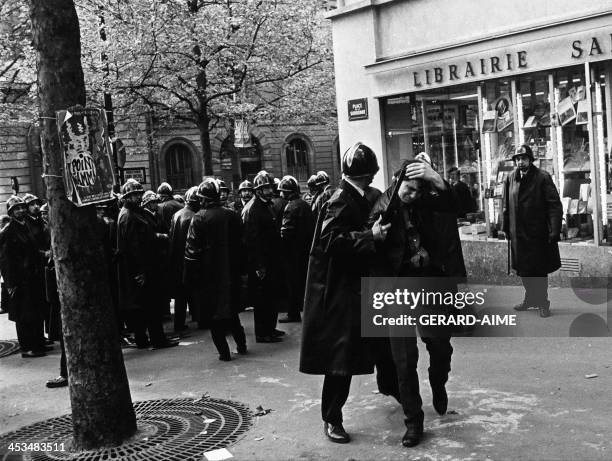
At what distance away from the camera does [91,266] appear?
216 inches

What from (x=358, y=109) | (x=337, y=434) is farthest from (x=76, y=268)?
(x=358, y=109)

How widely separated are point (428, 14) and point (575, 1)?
8.63 ft

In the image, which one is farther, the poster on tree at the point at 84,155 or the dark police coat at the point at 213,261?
the dark police coat at the point at 213,261

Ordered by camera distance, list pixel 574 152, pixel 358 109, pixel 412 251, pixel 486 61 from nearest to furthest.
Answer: pixel 412 251 → pixel 574 152 → pixel 486 61 → pixel 358 109

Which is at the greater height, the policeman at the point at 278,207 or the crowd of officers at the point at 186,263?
the policeman at the point at 278,207

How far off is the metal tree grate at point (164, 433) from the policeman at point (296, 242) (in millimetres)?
3335

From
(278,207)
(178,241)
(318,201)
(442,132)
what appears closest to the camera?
(318,201)

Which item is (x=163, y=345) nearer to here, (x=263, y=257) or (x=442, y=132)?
(x=263, y=257)

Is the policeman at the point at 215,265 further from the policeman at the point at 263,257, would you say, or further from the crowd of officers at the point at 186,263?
the policeman at the point at 263,257

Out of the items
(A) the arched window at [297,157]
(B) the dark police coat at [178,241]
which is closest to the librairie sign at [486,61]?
(B) the dark police coat at [178,241]

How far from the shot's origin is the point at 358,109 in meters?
13.7

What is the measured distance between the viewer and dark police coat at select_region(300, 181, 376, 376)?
5.12m

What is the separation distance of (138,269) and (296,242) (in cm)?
202

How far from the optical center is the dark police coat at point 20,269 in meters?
9.30
